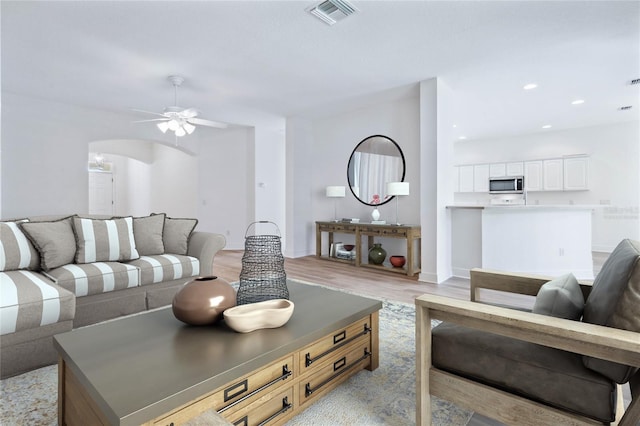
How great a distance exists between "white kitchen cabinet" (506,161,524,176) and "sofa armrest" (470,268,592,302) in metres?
6.64

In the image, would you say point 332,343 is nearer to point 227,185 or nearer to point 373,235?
point 373,235

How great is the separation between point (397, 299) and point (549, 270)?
2.61m

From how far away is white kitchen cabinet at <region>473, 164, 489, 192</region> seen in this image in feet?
26.1

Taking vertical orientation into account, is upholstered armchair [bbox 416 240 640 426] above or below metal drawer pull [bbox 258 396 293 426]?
above

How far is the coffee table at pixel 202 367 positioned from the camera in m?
1.06

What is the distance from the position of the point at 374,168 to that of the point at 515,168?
4.16 m

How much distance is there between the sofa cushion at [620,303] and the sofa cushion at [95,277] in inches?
122

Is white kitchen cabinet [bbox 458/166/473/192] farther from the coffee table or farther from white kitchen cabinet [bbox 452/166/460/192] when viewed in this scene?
the coffee table

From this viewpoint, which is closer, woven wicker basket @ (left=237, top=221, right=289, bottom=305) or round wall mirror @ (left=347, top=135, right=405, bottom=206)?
woven wicker basket @ (left=237, top=221, right=289, bottom=305)

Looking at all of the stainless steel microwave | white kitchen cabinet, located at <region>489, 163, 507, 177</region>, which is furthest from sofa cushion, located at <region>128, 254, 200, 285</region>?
white kitchen cabinet, located at <region>489, 163, 507, 177</region>

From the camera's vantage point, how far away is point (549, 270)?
4.53 m

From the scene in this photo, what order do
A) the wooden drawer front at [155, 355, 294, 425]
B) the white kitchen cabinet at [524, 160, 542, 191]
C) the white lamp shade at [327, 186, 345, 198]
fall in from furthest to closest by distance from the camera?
1. the white kitchen cabinet at [524, 160, 542, 191]
2. the white lamp shade at [327, 186, 345, 198]
3. the wooden drawer front at [155, 355, 294, 425]

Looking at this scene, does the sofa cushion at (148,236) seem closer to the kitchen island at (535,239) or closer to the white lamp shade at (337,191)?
the white lamp shade at (337,191)

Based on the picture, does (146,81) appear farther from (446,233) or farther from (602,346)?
(602,346)
